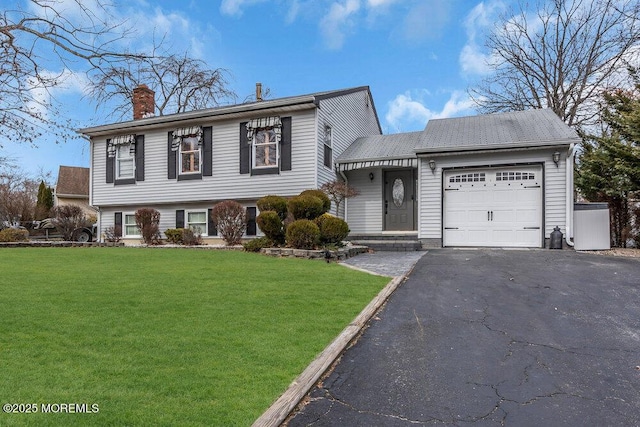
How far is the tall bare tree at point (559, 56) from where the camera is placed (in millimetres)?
19672

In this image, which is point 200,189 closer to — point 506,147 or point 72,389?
point 506,147

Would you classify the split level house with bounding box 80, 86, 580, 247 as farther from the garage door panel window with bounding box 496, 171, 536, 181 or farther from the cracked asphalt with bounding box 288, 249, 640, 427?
the cracked asphalt with bounding box 288, 249, 640, 427

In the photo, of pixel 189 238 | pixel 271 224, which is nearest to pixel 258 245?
pixel 271 224

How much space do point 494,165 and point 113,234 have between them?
1457 centimetres

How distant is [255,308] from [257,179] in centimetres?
942

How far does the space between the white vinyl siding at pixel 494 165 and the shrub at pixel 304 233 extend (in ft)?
13.1

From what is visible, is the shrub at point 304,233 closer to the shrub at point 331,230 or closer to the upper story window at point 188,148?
the shrub at point 331,230

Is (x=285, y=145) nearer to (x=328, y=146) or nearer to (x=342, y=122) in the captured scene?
(x=328, y=146)

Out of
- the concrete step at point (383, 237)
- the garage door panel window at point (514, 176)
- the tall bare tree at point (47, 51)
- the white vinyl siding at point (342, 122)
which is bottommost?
the concrete step at point (383, 237)

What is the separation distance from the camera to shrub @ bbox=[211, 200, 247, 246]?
41.8ft

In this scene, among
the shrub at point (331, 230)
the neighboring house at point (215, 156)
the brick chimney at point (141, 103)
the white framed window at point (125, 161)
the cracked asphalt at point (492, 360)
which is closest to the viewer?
the cracked asphalt at point (492, 360)

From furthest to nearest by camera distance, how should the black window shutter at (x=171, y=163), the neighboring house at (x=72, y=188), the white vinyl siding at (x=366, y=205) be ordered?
the neighboring house at (x=72, y=188), the black window shutter at (x=171, y=163), the white vinyl siding at (x=366, y=205)

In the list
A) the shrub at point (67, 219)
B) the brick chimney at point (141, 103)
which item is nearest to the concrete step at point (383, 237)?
the shrub at point (67, 219)

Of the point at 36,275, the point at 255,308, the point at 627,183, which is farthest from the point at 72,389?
the point at 627,183
